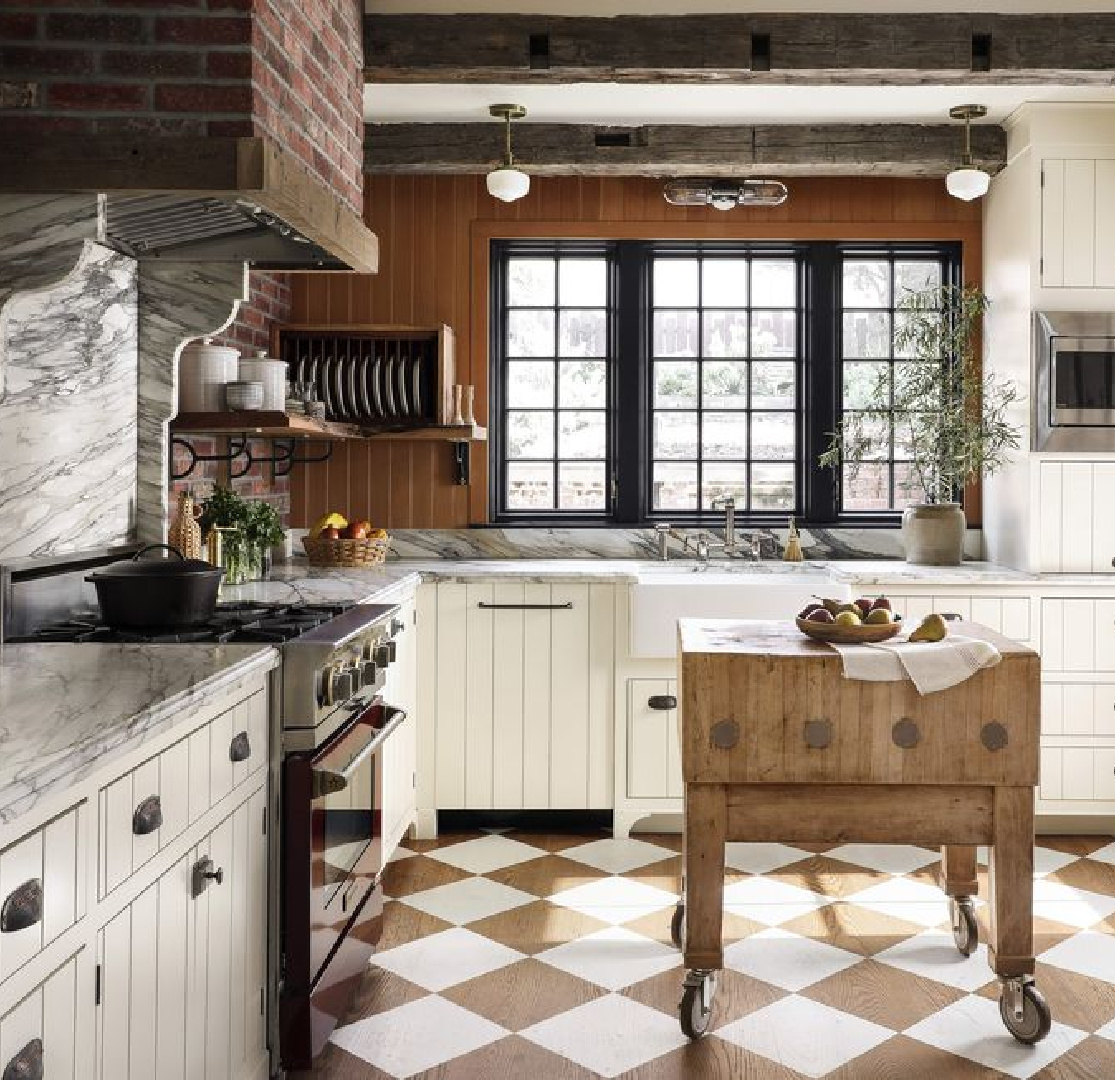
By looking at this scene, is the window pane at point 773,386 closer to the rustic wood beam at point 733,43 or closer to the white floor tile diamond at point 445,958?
the rustic wood beam at point 733,43

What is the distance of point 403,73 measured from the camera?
4.32 metres

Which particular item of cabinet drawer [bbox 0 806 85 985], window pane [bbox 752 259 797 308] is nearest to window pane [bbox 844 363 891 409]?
window pane [bbox 752 259 797 308]

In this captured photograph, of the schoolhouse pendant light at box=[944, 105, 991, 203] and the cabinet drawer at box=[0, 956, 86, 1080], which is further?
the schoolhouse pendant light at box=[944, 105, 991, 203]

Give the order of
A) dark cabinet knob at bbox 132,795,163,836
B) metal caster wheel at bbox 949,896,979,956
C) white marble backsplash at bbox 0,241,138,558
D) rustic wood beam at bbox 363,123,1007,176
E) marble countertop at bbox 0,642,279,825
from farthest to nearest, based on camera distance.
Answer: rustic wood beam at bbox 363,123,1007,176 → metal caster wheel at bbox 949,896,979,956 → white marble backsplash at bbox 0,241,138,558 → dark cabinet knob at bbox 132,795,163,836 → marble countertop at bbox 0,642,279,825

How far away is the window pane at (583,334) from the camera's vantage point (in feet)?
19.4

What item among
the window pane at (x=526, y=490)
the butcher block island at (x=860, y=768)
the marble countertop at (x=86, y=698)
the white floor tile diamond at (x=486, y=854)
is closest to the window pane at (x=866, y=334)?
the window pane at (x=526, y=490)

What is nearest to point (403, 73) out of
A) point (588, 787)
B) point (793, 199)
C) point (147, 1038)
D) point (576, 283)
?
point (576, 283)

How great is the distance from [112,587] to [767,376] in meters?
3.66

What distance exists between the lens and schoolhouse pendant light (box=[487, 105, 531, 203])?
5.01 m

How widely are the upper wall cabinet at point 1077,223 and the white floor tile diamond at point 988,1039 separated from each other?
9.79 ft

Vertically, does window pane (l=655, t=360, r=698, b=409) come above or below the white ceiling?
below

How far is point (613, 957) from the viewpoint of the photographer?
3773 mm

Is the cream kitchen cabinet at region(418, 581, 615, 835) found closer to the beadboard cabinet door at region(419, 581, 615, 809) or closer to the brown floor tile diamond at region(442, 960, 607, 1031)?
the beadboard cabinet door at region(419, 581, 615, 809)

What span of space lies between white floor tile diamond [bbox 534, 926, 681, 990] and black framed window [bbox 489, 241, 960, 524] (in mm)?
2402
